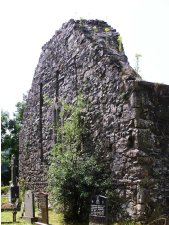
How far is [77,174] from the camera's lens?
10.3 metres

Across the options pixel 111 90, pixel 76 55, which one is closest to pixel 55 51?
pixel 76 55

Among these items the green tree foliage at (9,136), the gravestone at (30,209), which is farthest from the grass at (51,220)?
the green tree foliage at (9,136)

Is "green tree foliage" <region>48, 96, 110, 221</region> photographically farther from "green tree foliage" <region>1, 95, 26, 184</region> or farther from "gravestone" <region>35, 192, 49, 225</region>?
"green tree foliage" <region>1, 95, 26, 184</region>

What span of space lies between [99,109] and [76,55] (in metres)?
2.50

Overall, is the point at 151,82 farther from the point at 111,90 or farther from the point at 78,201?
the point at 78,201

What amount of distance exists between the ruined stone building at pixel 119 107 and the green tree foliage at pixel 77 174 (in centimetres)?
39

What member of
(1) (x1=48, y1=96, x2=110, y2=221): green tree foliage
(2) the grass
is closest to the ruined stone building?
(1) (x1=48, y1=96, x2=110, y2=221): green tree foliage

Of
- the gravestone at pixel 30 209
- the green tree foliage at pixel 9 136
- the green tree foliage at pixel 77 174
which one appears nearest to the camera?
the green tree foliage at pixel 77 174

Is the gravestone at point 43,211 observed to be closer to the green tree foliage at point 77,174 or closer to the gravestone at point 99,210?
the green tree foliage at point 77,174

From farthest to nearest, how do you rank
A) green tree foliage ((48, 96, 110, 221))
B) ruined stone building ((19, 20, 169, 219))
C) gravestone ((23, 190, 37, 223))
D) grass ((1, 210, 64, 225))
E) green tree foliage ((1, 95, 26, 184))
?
green tree foliage ((1, 95, 26, 184)), gravestone ((23, 190, 37, 223)), grass ((1, 210, 64, 225)), green tree foliage ((48, 96, 110, 221)), ruined stone building ((19, 20, 169, 219))

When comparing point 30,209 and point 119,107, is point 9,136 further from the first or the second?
point 119,107

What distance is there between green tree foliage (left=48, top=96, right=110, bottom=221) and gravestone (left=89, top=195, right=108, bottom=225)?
3.33ft

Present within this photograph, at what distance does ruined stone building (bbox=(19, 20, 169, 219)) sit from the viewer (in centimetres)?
923

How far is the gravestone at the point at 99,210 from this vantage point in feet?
28.3
